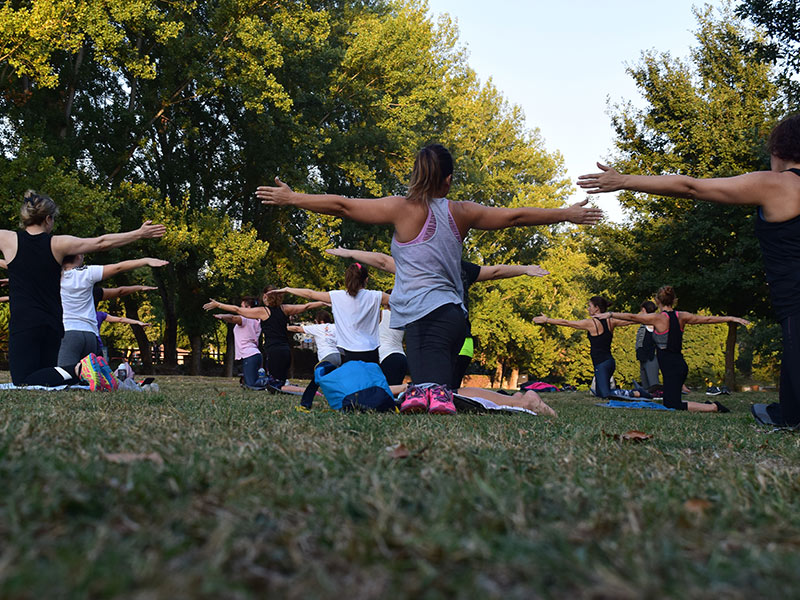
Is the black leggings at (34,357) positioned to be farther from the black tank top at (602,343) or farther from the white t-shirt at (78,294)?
the black tank top at (602,343)

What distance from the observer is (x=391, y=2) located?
3644cm

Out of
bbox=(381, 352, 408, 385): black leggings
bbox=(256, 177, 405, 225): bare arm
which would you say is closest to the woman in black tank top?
bbox=(381, 352, 408, 385): black leggings

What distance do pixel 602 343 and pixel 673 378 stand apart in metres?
3.65

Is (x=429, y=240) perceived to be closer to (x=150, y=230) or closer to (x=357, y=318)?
(x=150, y=230)

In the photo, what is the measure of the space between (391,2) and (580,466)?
3695cm

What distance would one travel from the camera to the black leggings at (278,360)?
13.7m

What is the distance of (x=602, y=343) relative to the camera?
1552cm

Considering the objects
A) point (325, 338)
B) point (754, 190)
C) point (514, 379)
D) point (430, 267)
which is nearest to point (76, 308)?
point (325, 338)

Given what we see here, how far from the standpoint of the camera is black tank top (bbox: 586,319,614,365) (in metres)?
15.4

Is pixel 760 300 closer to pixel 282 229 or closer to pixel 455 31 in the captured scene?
pixel 282 229

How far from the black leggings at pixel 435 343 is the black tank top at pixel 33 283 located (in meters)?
4.36

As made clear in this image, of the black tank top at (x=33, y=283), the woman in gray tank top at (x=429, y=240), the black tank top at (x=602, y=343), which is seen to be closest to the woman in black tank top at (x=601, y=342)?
the black tank top at (x=602, y=343)

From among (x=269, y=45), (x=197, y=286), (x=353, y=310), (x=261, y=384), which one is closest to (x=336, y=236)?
(x=197, y=286)

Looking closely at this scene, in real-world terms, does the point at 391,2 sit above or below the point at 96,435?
above
